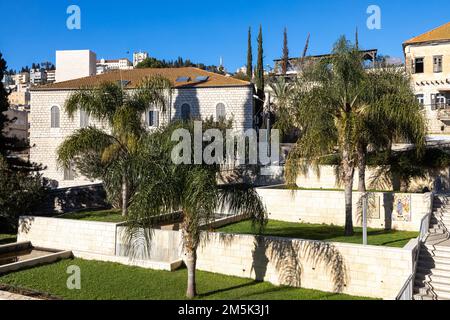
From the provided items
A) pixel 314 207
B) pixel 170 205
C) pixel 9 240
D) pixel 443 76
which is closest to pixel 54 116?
pixel 9 240

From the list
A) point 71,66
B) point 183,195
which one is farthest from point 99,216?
point 71,66

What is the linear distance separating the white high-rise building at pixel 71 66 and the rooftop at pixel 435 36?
28217mm

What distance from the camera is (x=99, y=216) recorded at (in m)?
18.3

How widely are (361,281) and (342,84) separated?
6.49 m

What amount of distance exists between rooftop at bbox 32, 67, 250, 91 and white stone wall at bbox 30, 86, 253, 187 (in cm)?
37

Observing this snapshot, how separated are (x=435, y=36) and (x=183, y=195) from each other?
31.6 meters

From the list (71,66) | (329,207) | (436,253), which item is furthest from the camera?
(71,66)

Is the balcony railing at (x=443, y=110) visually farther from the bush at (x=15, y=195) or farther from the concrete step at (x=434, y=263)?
the bush at (x=15, y=195)

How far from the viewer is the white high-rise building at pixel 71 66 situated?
36.7 metres

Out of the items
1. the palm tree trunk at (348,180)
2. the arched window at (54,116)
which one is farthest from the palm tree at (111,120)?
the arched window at (54,116)

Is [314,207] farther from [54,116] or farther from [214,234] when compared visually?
[54,116]

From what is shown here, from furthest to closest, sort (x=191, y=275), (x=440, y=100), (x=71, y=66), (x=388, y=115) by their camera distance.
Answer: (x=71, y=66) < (x=440, y=100) < (x=388, y=115) < (x=191, y=275)

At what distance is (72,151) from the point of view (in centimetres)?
1662

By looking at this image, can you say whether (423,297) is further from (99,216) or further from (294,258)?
(99,216)
